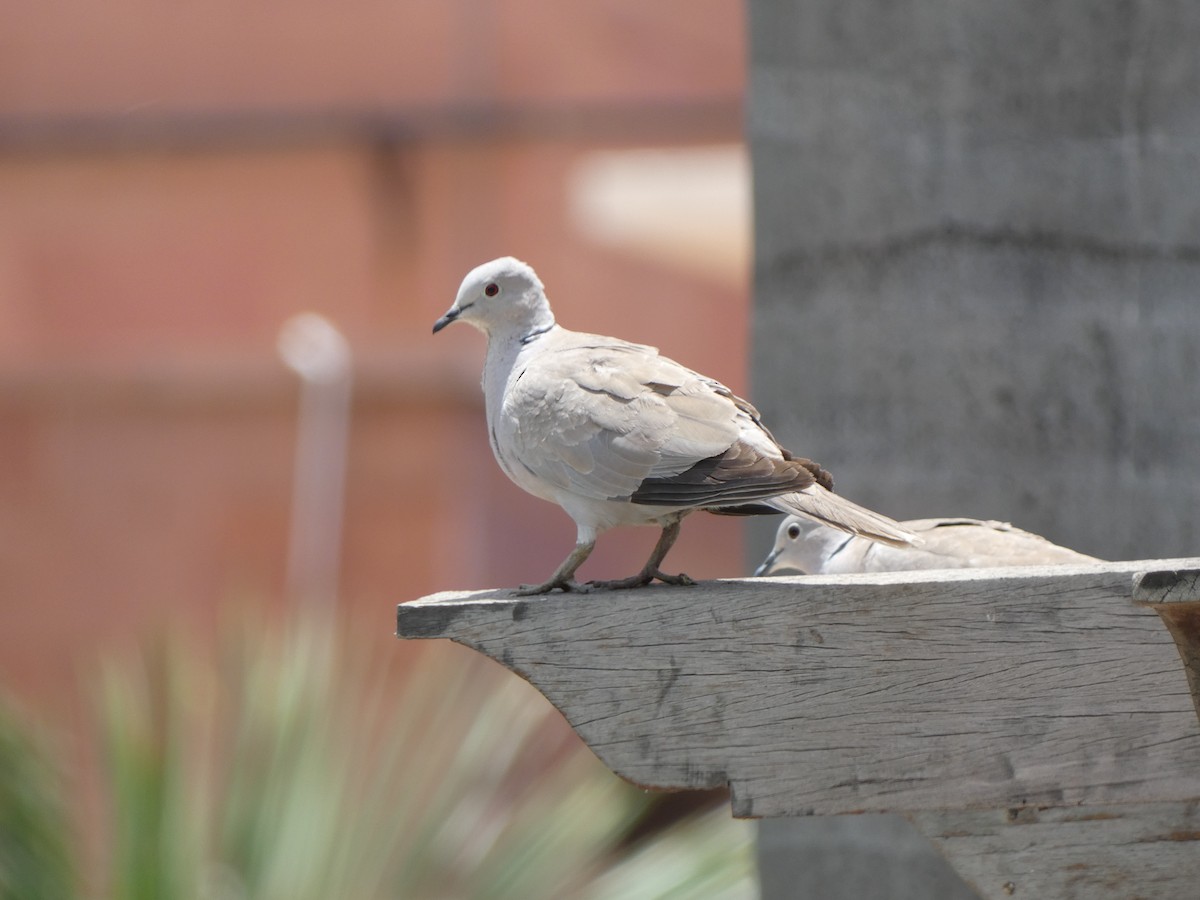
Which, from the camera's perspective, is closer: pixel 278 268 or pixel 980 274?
pixel 980 274

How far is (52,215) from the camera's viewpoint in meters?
10.7

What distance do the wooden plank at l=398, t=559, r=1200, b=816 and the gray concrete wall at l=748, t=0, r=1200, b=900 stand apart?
4.76 feet

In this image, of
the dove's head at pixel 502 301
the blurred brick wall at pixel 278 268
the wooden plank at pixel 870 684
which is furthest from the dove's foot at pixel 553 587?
the blurred brick wall at pixel 278 268

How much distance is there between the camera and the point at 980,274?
3.84 metres

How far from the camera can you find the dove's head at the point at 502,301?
3037mm

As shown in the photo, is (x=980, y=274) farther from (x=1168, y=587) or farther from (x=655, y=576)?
(x=1168, y=587)

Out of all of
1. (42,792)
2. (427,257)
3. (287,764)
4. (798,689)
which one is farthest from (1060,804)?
(427,257)

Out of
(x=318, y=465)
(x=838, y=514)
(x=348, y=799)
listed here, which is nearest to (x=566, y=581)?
(x=838, y=514)

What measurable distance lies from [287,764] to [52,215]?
6.95 m

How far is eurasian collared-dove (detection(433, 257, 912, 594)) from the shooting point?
259 centimetres

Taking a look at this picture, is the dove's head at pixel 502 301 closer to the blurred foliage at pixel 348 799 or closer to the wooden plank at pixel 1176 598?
the wooden plank at pixel 1176 598

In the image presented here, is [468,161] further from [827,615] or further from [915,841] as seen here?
[827,615]

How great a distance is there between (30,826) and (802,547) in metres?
2.54

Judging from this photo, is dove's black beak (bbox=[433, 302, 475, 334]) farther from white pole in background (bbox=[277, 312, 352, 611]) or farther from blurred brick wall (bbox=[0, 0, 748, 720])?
white pole in background (bbox=[277, 312, 352, 611])
